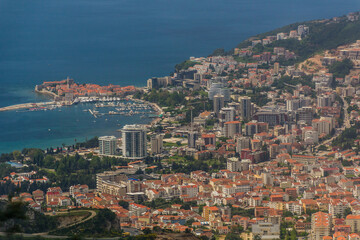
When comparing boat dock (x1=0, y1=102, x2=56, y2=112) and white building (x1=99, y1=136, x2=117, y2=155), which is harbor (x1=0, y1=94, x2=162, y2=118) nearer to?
boat dock (x1=0, y1=102, x2=56, y2=112)

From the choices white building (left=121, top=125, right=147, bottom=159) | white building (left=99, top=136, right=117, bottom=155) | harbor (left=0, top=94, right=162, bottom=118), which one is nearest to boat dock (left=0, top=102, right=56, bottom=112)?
harbor (left=0, top=94, right=162, bottom=118)

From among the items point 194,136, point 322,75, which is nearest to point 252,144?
point 194,136

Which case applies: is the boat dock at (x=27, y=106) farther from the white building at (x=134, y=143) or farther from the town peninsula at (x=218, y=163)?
the white building at (x=134, y=143)

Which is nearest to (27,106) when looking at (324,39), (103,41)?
(324,39)

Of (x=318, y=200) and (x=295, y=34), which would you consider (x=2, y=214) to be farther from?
(x=295, y=34)

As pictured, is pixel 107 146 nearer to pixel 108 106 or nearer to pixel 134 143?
pixel 134 143

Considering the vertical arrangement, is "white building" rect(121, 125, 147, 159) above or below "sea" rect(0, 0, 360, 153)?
below

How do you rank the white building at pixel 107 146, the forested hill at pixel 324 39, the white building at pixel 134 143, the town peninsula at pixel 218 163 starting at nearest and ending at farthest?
1. the town peninsula at pixel 218 163
2. the white building at pixel 134 143
3. the white building at pixel 107 146
4. the forested hill at pixel 324 39

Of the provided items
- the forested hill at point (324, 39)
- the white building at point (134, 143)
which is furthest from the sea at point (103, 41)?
the forested hill at point (324, 39)
